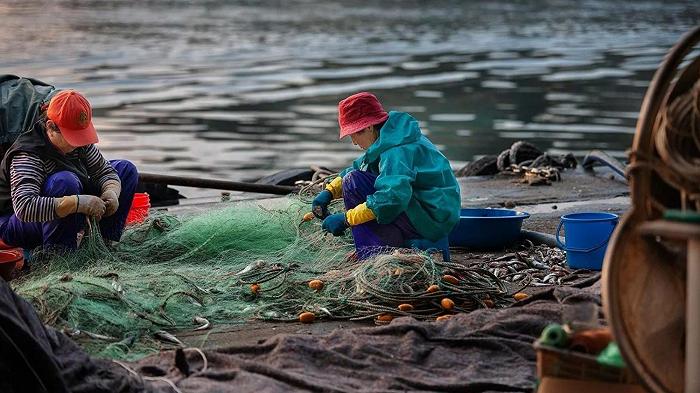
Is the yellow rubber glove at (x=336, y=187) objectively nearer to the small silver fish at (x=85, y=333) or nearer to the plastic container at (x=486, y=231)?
the plastic container at (x=486, y=231)

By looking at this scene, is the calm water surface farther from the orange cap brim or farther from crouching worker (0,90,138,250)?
the orange cap brim

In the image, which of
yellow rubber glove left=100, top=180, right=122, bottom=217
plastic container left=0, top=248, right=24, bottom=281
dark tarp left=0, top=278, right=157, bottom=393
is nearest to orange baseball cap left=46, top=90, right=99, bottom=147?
yellow rubber glove left=100, top=180, right=122, bottom=217

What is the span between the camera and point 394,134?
6352mm

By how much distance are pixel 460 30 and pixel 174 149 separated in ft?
81.8

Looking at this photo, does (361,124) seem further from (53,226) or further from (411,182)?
(53,226)

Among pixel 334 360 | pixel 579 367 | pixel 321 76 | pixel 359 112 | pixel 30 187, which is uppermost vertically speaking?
pixel 359 112

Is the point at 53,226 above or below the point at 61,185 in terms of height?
below

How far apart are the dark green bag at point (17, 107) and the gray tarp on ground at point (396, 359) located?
2240 millimetres

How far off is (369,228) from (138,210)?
6.03 feet

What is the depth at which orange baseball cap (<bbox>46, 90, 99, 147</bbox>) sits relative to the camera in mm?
6258

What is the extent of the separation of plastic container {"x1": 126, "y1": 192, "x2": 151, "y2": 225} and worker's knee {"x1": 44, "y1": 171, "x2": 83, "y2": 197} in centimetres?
103

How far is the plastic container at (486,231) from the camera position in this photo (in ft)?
23.5

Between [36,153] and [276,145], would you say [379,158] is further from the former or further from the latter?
[276,145]

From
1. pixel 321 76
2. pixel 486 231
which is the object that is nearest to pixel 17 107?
pixel 486 231
